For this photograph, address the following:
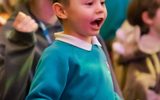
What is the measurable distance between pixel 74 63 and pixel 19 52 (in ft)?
1.83

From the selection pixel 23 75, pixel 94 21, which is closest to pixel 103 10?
pixel 94 21

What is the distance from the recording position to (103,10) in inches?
37.7

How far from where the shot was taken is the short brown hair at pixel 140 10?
185 centimetres

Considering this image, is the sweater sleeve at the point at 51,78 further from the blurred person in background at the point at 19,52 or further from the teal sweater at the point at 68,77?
the blurred person in background at the point at 19,52

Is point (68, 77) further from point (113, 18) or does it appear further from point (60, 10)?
point (113, 18)

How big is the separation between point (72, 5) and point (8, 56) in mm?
560

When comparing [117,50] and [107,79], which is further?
[117,50]

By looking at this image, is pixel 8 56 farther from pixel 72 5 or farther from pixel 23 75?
pixel 72 5

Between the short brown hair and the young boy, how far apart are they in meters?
0.91

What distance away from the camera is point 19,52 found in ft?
4.84

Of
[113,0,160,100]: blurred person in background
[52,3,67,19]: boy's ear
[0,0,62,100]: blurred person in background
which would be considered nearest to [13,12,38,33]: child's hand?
[0,0,62,100]: blurred person in background

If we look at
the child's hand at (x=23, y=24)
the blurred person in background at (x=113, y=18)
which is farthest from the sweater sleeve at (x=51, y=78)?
the blurred person in background at (x=113, y=18)

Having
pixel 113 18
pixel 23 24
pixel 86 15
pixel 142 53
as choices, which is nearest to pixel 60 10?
pixel 86 15

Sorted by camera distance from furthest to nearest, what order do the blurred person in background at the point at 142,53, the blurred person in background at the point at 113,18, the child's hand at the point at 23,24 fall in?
the blurred person in background at the point at 113,18
the blurred person in background at the point at 142,53
the child's hand at the point at 23,24
